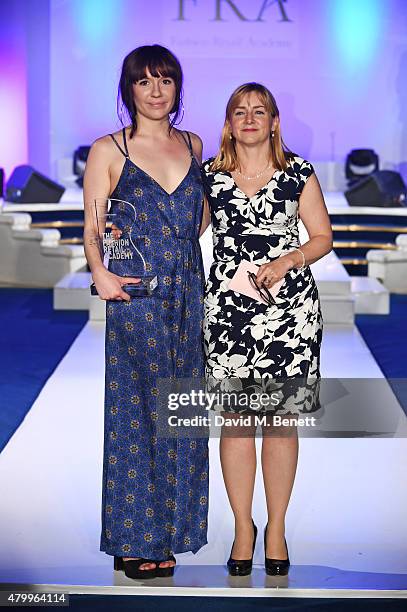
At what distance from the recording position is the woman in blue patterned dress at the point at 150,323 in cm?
287

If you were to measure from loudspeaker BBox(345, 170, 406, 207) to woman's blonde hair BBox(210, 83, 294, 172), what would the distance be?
7.17 m

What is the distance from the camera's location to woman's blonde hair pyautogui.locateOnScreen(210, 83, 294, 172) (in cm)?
287

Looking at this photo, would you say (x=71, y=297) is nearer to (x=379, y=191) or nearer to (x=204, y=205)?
(x=379, y=191)

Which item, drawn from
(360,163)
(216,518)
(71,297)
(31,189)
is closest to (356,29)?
(360,163)

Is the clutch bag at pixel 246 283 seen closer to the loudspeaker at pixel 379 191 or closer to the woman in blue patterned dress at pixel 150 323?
the woman in blue patterned dress at pixel 150 323

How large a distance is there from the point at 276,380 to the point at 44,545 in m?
0.86

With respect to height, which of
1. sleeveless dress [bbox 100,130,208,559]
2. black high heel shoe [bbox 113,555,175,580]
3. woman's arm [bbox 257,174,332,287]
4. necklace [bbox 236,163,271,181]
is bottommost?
black high heel shoe [bbox 113,555,175,580]

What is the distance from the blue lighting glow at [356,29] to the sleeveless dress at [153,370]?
9.32m

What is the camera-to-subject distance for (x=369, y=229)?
9.57 metres

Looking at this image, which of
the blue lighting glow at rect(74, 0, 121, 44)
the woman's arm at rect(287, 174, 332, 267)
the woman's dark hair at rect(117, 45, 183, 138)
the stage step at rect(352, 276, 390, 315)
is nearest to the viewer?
the woman's dark hair at rect(117, 45, 183, 138)

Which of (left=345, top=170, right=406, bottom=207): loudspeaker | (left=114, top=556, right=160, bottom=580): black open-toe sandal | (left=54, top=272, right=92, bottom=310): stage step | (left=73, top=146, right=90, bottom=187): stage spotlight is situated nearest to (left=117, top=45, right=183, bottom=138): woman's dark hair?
(left=114, top=556, right=160, bottom=580): black open-toe sandal

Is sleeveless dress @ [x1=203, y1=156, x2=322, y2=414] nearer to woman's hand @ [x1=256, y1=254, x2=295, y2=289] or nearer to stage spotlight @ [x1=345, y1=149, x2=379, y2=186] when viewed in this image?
woman's hand @ [x1=256, y1=254, x2=295, y2=289]

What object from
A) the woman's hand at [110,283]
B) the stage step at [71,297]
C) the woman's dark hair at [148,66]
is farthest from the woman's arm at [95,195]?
the stage step at [71,297]

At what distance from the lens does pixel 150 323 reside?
290 centimetres
